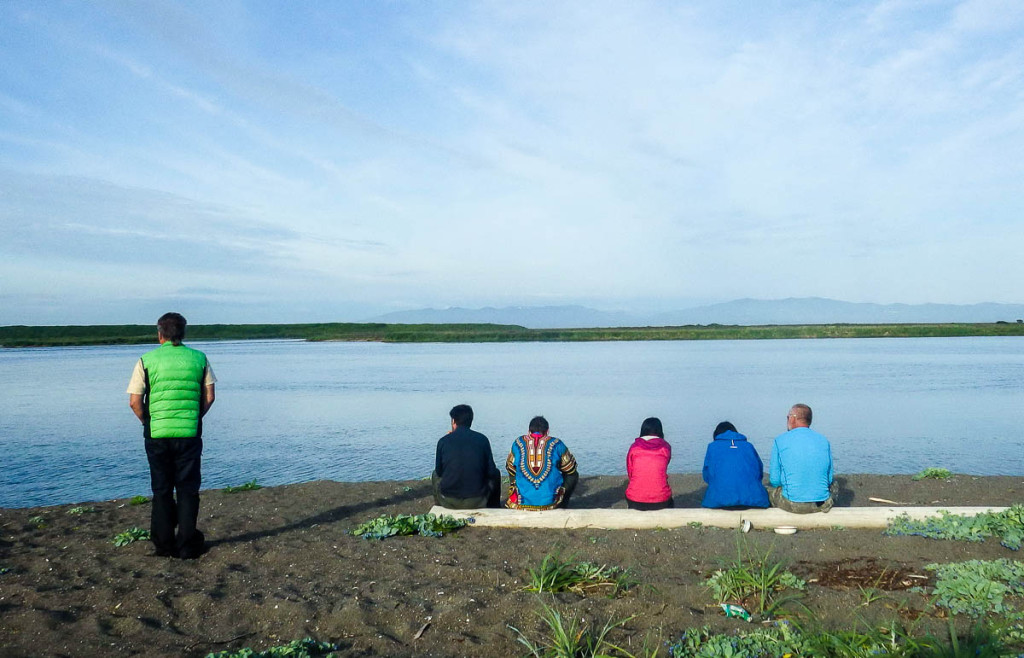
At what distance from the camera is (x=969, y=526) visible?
7609 millimetres

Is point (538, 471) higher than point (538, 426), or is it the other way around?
point (538, 426)

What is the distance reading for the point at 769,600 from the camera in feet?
19.0

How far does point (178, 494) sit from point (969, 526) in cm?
803

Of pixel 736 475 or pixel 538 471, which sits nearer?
pixel 736 475

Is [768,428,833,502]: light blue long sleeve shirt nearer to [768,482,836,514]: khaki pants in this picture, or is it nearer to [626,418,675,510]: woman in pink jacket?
[768,482,836,514]: khaki pants

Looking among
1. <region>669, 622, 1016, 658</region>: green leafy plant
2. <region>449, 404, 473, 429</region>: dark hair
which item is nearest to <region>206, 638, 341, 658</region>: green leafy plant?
<region>669, 622, 1016, 658</region>: green leafy plant

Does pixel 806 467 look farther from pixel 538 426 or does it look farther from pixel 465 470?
pixel 465 470

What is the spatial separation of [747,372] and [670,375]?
4.47m

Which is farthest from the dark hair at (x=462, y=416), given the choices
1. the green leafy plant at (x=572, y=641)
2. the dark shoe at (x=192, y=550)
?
the green leafy plant at (x=572, y=641)

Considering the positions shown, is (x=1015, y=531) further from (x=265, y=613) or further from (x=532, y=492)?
(x=265, y=613)

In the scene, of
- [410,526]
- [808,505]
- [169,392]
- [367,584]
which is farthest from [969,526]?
[169,392]

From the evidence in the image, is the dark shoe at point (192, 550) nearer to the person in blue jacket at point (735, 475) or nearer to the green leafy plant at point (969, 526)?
the person in blue jacket at point (735, 475)

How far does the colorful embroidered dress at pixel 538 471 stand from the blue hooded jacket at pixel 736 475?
5.83 feet

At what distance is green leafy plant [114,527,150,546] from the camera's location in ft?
25.8
